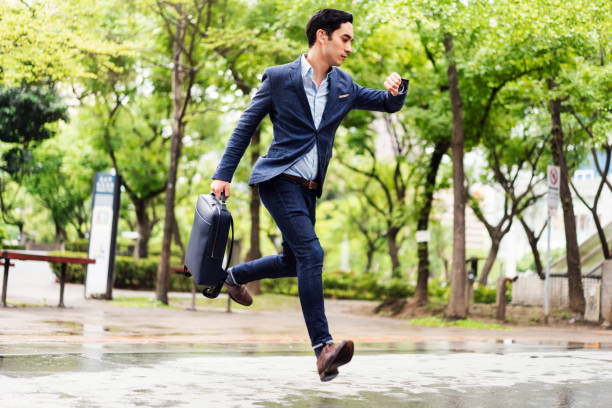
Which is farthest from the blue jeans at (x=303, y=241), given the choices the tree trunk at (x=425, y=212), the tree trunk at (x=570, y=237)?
the tree trunk at (x=425, y=212)

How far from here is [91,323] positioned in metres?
10.3

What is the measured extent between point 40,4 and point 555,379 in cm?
1273

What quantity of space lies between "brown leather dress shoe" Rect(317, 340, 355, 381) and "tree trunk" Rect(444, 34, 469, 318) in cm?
1364

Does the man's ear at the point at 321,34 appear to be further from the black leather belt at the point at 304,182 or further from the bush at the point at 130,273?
the bush at the point at 130,273

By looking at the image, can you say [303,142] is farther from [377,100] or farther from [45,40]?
[45,40]

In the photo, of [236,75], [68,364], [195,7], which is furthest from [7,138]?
[68,364]

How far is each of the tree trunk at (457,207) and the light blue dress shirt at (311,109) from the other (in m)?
13.4

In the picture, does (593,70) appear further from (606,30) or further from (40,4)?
(40,4)

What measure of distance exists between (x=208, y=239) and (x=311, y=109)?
95 centimetres

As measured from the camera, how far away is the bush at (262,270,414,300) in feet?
107

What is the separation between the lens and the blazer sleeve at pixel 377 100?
4570 millimetres

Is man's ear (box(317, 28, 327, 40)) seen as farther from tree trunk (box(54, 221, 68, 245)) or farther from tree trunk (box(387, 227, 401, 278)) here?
tree trunk (box(54, 221, 68, 245))

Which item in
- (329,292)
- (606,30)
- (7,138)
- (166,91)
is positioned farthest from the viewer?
(329,292)

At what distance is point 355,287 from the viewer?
3578cm
